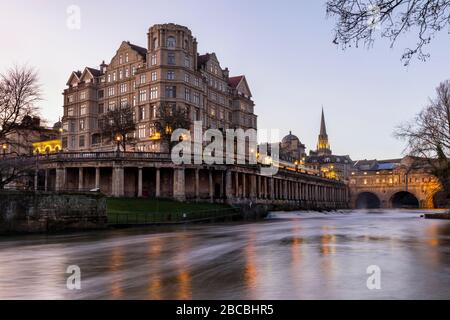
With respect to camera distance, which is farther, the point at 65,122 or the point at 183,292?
the point at 65,122

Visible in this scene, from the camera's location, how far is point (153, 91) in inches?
3452

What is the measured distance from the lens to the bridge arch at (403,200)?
577 feet

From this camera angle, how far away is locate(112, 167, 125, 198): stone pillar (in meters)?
66.1

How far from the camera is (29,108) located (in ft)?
139

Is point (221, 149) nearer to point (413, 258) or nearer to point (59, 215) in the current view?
point (59, 215)

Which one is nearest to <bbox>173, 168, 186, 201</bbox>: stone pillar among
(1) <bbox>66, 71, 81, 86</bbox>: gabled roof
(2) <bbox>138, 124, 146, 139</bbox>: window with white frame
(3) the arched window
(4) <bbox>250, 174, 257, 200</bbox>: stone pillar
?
(4) <bbox>250, 174, 257, 200</bbox>: stone pillar

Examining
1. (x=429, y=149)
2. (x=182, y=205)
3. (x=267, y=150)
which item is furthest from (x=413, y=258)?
(x=267, y=150)

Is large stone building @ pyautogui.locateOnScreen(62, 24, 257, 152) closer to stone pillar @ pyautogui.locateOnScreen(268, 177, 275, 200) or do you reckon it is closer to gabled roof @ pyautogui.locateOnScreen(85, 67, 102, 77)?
gabled roof @ pyautogui.locateOnScreen(85, 67, 102, 77)

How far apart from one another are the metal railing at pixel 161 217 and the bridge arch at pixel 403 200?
13708 centimetres

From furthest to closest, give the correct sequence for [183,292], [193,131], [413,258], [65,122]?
[65,122]
[193,131]
[413,258]
[183,292]

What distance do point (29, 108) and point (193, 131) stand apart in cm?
4808

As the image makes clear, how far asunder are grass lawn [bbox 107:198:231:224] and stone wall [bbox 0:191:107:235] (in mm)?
2986

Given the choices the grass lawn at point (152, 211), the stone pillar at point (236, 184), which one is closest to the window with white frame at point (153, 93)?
the stone pillar at point (236, 184)

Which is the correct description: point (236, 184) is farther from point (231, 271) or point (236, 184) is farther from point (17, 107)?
point (231, 271)
